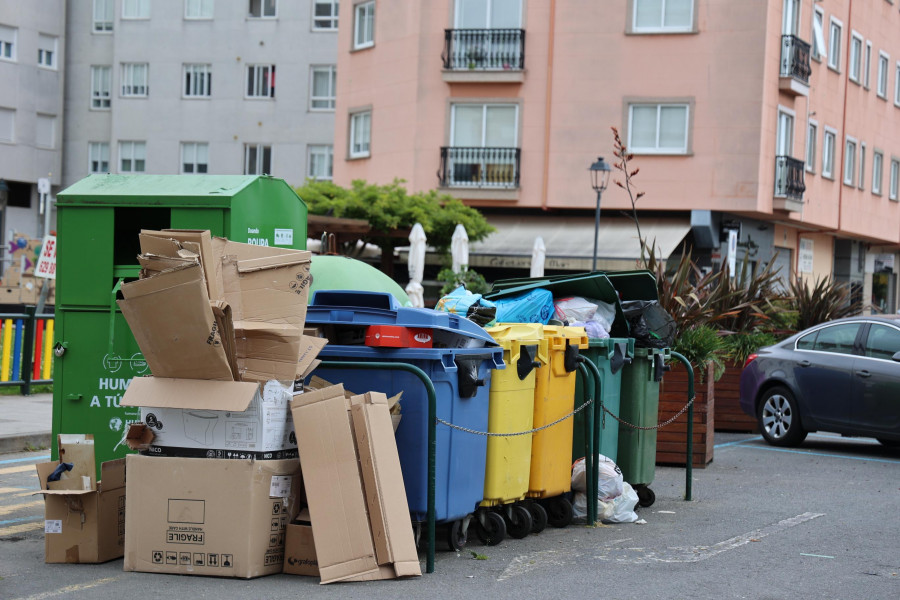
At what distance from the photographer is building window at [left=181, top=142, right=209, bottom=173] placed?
48031 millimetres

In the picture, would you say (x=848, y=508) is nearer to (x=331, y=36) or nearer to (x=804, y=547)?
(x=804, y=547)

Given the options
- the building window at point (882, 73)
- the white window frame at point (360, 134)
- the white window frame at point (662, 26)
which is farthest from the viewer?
the building window at point (882, 73)

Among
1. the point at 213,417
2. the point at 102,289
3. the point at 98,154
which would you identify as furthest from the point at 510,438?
the point at 98,154

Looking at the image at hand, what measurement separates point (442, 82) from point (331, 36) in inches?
585

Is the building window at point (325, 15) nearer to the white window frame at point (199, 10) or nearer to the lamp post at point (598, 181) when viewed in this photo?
the white window frame at point (199, 10)

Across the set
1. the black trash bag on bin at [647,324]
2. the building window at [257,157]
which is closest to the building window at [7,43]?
the building window at [257,157]

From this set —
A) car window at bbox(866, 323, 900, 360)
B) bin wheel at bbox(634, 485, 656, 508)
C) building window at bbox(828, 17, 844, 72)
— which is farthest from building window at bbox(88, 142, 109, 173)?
bin wheel at bbox(634, 485, 656, 508)

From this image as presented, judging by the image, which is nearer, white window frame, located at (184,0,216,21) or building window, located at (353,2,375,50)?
building window, located at (353,2,375,50)

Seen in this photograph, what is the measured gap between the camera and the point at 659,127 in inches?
1241

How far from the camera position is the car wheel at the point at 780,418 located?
1438 centimetres

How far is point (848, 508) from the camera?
9805 mm

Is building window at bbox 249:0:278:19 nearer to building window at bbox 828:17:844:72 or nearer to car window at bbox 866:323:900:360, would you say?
building window at bbox 828:17:844:72

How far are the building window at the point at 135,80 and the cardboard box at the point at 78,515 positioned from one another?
44.0 meters

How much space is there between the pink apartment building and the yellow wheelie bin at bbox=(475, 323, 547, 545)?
22283 millimetres
